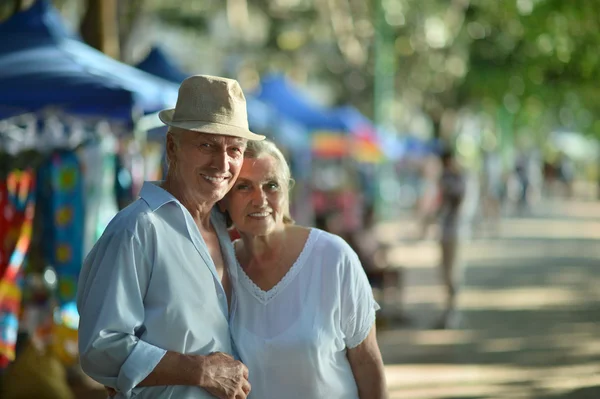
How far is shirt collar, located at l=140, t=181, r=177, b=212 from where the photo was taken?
10.3 feet

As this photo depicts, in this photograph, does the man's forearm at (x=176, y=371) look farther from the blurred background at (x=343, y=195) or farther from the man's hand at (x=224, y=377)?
the blurred background at (x=343, y=195)

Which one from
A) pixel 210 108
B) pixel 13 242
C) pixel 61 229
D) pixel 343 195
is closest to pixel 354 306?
pixel 210 108

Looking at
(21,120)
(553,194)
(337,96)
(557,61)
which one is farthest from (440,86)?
(21,120)

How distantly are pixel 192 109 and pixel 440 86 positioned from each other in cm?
3809

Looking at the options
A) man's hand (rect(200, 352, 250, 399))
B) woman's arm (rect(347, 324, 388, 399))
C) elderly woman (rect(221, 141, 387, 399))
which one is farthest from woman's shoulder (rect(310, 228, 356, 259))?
man's hand (rect(200, 352, 250, 399))

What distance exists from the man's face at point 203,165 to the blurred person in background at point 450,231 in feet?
28.9

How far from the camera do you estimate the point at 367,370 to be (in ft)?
11.6

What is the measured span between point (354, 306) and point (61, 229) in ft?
17.3

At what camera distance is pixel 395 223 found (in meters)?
35.8

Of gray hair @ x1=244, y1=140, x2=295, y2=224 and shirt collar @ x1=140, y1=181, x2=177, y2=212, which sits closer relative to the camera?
shirt collar @ x1=140, y1=181, x2=177, y2=212

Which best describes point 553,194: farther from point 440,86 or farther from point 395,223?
point 395,223

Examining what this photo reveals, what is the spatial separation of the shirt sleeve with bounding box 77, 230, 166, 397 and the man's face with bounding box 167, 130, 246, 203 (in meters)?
0.31

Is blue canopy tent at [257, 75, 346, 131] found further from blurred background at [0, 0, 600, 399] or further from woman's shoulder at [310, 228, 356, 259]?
woman's shoulder at [310, 228, 356, 259]

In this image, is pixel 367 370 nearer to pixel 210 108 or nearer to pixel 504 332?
pixel 210 108
